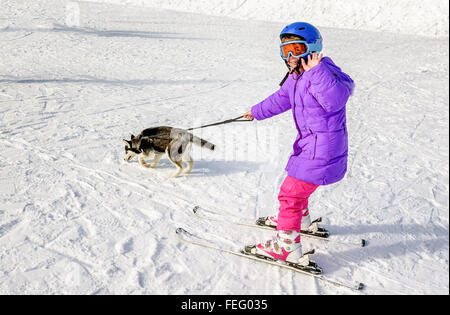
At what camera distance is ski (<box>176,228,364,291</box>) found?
3.51 m

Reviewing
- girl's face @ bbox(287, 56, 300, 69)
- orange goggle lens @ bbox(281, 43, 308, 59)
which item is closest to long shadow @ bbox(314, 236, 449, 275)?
girl's face @ bbox(287, 56, 300, 69)

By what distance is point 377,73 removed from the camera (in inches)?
480

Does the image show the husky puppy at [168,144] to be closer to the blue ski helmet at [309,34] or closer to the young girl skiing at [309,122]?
the young girl skiing at [309,122]

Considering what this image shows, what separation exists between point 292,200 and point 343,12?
936 inches

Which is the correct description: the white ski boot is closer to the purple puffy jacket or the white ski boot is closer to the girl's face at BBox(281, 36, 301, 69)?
the purple puffy jacket

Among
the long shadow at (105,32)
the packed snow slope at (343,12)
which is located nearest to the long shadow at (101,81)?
the long shadow at (105,32)

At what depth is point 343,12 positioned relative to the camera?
24.1 m

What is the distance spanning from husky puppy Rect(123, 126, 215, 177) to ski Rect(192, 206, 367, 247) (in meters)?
0.91

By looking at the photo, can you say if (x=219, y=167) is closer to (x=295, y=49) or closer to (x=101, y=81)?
(x=295, y=49)

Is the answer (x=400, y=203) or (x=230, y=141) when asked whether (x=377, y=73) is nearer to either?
(x=230, y=141)

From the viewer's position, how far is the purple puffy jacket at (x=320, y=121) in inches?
118

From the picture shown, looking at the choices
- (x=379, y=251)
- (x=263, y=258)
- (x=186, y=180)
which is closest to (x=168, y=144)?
(x=186, y=180)
